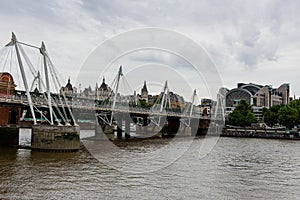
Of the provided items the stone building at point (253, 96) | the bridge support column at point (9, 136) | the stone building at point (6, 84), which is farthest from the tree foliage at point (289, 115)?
the bridge support column at point (9, 136)

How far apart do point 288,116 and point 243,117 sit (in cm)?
1651

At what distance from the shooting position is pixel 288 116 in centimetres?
9738

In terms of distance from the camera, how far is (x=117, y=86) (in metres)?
66.5

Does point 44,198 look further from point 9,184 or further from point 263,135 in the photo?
point 263,135

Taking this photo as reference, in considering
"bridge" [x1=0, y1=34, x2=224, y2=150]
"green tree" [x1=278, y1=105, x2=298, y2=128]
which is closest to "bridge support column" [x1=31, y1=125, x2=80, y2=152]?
"bridge" [x1=0, y1=34, x2=224, y2=150]

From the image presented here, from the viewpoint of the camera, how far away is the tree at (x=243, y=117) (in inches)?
4381

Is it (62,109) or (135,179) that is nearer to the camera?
(135,179)

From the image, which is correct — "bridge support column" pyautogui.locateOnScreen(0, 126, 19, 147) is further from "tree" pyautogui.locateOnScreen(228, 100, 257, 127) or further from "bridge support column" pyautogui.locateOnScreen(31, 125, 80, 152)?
"tree" pyautogui.locateOnScreen(228, 100, 257, 127)

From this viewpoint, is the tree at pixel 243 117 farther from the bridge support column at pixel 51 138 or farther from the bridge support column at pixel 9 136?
the bridge support column at pixel 9 136

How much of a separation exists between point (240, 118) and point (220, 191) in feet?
309

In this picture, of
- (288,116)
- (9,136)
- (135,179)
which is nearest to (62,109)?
(9,136)

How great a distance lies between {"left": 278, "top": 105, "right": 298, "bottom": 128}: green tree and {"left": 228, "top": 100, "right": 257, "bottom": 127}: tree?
1236cm

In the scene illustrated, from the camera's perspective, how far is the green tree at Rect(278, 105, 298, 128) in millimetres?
97000

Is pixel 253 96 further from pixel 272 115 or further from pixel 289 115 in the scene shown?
pixel 289 115
